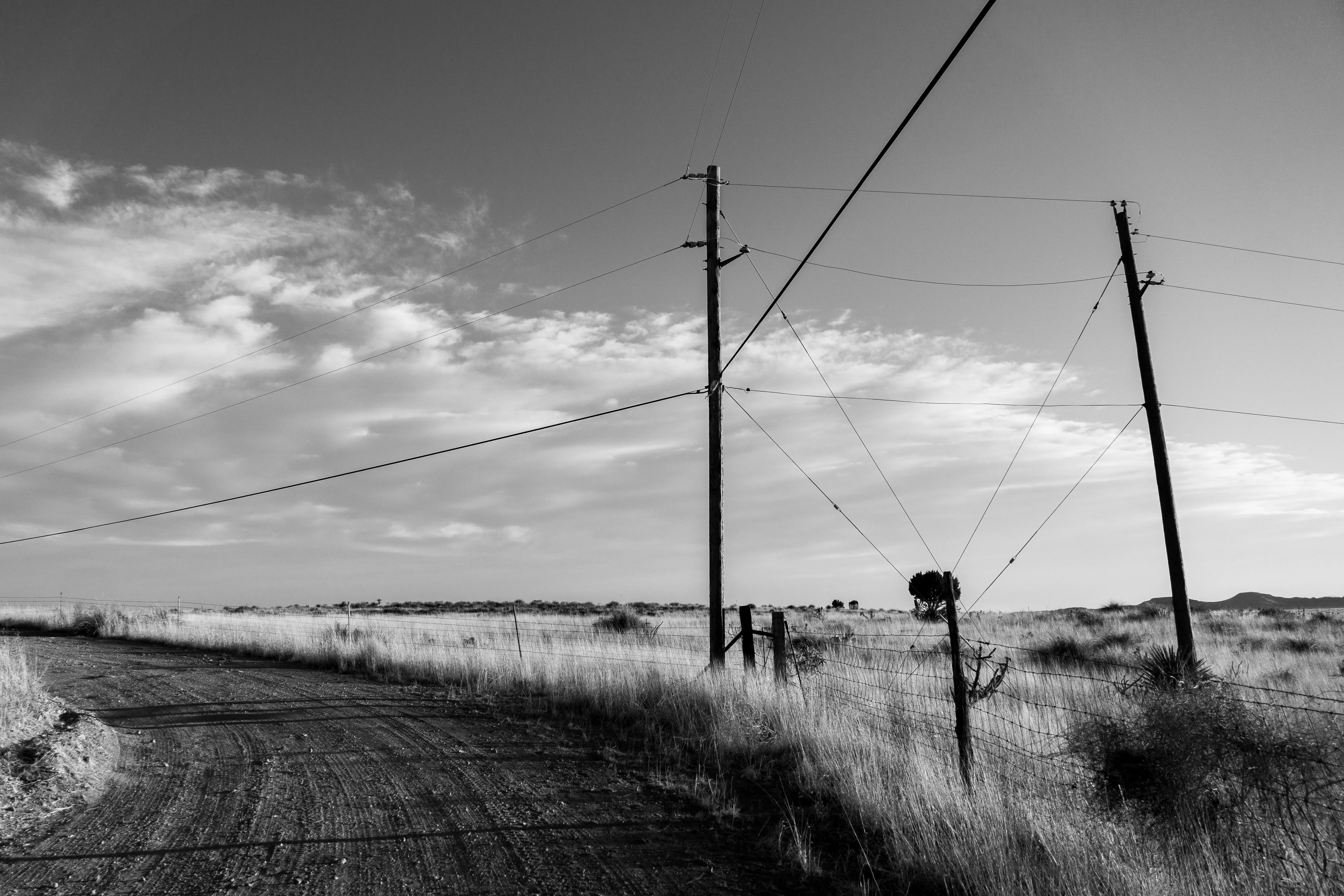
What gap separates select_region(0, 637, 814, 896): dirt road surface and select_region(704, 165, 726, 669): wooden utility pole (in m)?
4.40

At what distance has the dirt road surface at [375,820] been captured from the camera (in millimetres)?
5539

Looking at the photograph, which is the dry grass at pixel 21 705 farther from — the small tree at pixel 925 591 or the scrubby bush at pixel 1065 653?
the small tree at pixel 925 591

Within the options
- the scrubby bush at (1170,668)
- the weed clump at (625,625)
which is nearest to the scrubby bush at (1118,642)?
the scrubby bush at (1170,668)

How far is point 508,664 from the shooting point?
50.3 ft

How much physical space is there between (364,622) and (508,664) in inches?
1010

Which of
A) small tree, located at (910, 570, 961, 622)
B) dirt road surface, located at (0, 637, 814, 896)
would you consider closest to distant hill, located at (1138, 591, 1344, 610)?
small tree, located at (910, 570, 961, 622)

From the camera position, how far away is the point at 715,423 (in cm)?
1485

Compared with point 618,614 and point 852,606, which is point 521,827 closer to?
point 618,614

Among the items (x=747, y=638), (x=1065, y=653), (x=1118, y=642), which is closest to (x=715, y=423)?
(x=747, y=638)

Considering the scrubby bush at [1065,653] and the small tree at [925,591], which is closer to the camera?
the scrubby bush at [1065,653]

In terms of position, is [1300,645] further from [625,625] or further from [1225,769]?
[625,625]

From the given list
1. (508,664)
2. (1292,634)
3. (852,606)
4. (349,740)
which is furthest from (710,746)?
(852,606)

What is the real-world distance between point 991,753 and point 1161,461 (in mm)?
10773

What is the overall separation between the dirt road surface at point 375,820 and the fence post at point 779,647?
12.2ft
